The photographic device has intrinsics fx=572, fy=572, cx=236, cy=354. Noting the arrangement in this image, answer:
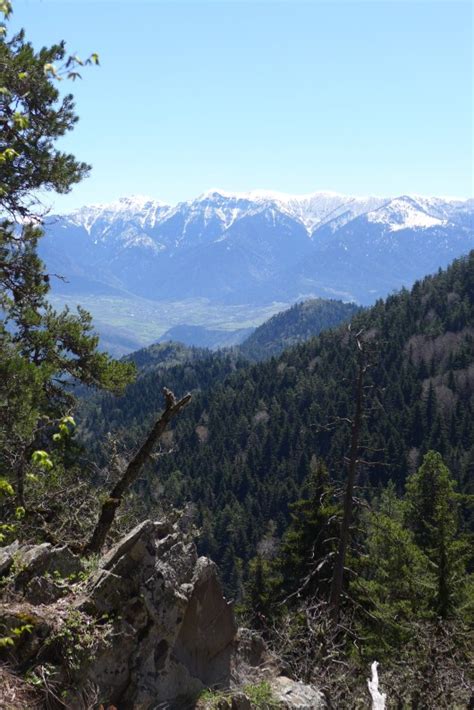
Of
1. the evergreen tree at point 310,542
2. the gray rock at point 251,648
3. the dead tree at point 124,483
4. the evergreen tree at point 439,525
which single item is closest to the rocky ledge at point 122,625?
the gray rock at point 251,648

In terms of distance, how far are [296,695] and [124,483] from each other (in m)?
5.63

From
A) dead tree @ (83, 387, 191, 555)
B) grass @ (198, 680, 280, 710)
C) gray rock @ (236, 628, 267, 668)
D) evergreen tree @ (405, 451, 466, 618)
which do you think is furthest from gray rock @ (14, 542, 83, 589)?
evergreen tree @ (405, 451, 466, 618)

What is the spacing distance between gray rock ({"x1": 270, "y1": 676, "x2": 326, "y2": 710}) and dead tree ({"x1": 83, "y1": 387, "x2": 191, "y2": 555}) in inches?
187

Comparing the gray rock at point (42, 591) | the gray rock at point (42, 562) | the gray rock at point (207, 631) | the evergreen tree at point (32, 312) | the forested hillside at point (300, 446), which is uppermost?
the evergreen tree at point (32, 312)

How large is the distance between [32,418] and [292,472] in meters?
156

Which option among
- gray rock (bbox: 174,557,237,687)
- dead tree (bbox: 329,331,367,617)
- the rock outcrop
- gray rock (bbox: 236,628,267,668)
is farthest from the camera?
dead tree (bbox: 329,331,367,617)

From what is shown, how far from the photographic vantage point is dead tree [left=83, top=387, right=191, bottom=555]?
11.0 meters

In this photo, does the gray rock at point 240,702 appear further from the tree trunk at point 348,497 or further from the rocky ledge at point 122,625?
the tree trunk at point 348,497

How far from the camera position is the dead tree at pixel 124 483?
10977 millimetres

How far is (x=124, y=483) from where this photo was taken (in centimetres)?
1146

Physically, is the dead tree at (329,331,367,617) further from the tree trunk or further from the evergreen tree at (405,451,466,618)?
the evergreen tree at (405,451,466,618)

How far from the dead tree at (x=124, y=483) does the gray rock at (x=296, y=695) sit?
4.76m

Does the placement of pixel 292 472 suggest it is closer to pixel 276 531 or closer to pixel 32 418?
pixel 276 531

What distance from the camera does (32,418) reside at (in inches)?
541
